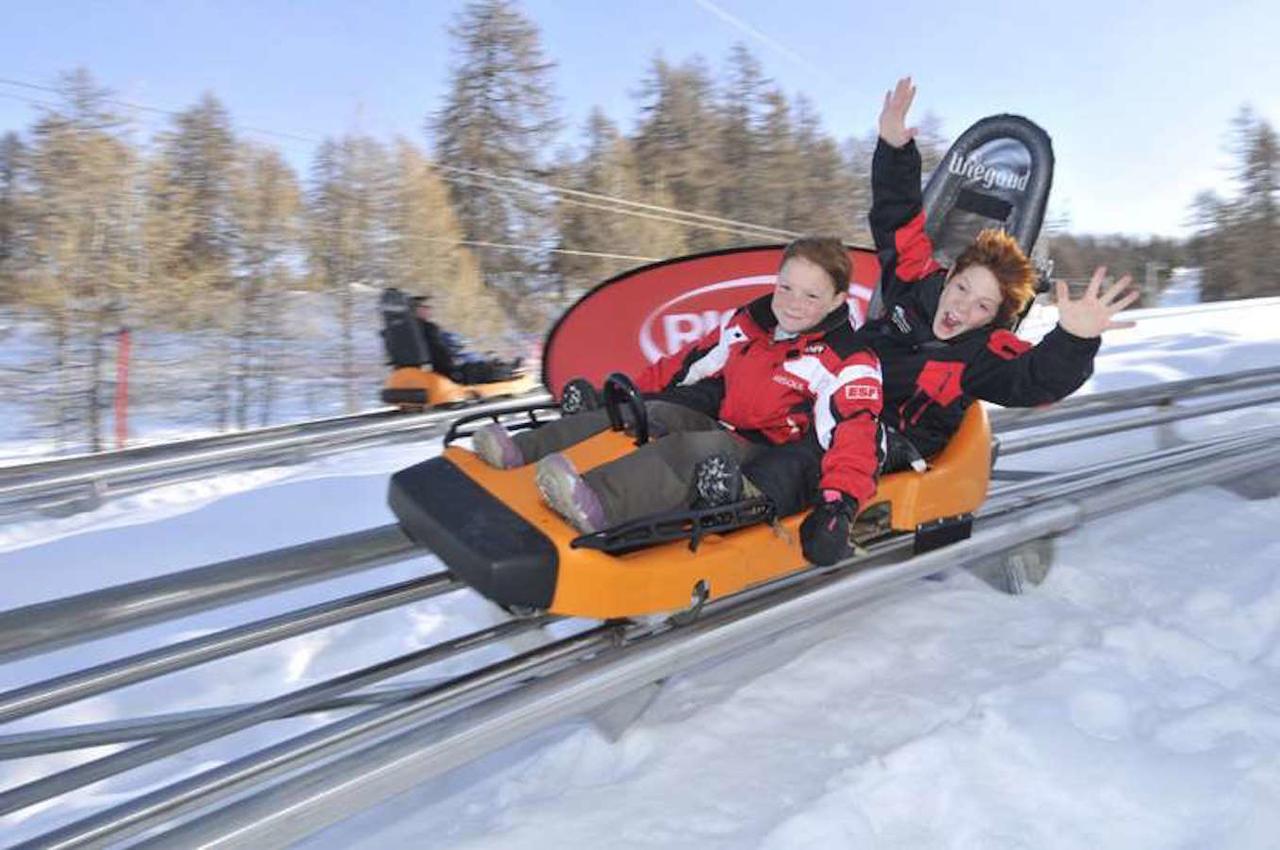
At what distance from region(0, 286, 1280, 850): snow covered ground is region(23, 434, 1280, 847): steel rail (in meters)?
0.18

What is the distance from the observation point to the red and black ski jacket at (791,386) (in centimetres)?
234

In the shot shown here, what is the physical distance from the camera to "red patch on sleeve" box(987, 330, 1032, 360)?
2.79m

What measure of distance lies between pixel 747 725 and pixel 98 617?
146 cm

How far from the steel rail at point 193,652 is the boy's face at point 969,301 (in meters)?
1.80

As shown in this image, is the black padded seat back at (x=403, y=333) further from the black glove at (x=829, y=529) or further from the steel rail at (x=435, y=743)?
the black glove at (x=829, y=529)

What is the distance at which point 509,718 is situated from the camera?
1818mm

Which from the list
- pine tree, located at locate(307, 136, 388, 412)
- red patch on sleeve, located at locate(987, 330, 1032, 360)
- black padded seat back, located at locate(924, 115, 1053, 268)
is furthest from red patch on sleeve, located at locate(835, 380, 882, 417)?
pine tree, located at locate(307, 136, 388, 412)

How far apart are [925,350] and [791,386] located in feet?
2.27

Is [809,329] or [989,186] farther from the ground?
[989,186]

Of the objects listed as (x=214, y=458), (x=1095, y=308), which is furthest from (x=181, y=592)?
(x=214, y=458)

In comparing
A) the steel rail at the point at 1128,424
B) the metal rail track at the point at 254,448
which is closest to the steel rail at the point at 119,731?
the metal rail track at the point at 254,448

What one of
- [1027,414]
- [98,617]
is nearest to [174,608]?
[98,617]

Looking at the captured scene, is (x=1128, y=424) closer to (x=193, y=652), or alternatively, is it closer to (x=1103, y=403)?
(x=1103, y=403)

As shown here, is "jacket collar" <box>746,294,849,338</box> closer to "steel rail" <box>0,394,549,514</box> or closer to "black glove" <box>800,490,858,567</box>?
"black glove" <box>800,490,858,567</box>
